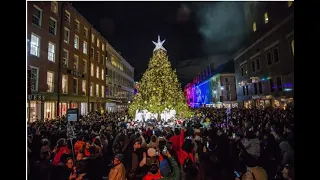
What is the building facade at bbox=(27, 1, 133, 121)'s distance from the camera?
57.6ft

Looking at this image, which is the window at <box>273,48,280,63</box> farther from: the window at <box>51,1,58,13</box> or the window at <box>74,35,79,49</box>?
the window at <box>51,1,58,13</box>

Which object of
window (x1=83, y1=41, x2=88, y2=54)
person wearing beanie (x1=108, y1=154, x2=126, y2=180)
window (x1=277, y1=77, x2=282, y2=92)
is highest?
window (x1=83, y1=41, x2=88, y2=54)

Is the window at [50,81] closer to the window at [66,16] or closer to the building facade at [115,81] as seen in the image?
the window at [66,16]

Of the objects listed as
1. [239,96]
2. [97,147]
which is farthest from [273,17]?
[97,147]

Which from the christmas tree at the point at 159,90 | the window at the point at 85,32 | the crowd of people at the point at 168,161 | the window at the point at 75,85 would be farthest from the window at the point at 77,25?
the crowd of people at the point at 168,161

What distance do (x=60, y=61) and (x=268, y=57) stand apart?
26558 millimetres

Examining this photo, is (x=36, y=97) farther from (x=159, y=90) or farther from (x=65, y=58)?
(x=159, y=90)

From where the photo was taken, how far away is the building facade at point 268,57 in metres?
24.2

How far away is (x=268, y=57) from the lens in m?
29.4

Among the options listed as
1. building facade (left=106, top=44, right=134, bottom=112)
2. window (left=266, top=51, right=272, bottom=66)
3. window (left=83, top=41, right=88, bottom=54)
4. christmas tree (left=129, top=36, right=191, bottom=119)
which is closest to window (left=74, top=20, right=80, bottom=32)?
window (left=83, top=41, right=88, bottom=54)

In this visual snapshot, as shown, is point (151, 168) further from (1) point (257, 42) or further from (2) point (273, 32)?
(1) point (257, 42)

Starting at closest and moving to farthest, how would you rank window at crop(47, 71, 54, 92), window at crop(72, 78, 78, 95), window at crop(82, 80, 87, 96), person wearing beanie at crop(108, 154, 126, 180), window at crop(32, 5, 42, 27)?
person wearing beanie at crop(108, 154, 126, 180)
window at crop(32, 5, 42, 27)
window at crop(47, 71, 54, 92)
window at crop(72, 78, 78, 95)
window at crop(82, 80, 87, 96)

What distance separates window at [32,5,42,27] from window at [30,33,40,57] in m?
1.21
